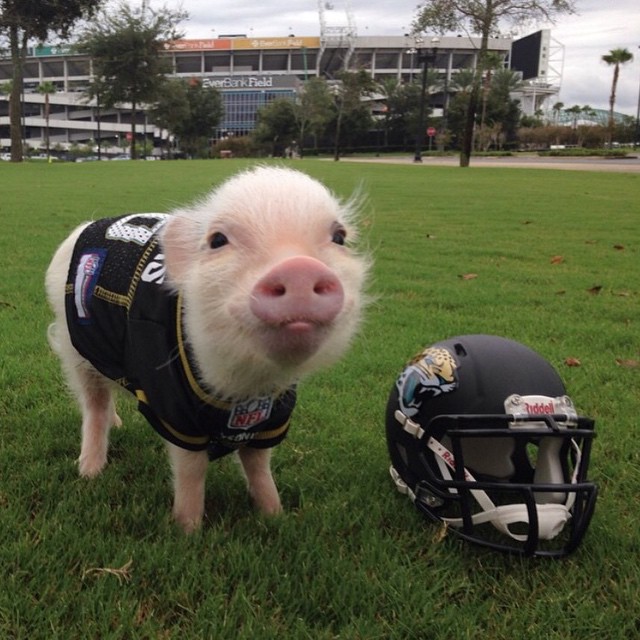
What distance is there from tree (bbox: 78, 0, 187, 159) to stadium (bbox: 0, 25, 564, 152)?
188 ft

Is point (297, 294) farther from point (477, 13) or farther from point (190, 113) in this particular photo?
point (190, 113)

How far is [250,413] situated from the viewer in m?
2.11

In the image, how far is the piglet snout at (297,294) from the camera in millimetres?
1561

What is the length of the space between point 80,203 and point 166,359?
1170cm

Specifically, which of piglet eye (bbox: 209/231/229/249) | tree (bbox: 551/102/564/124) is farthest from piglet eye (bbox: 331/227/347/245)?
tree (bbox: 551/102/564/124)

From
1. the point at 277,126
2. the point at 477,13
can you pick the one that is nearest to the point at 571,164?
the point at 477,13

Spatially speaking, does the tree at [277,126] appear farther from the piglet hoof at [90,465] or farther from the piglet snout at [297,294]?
the piglet snout at [297,294]

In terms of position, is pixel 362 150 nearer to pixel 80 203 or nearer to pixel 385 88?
pixel 385 88

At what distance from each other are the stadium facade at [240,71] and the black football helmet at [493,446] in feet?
353

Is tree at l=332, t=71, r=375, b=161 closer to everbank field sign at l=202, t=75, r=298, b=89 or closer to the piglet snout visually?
everbank field sign at l=202, t=75, r=298, b=89

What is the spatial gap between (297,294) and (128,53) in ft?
164

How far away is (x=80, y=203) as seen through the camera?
1274cm

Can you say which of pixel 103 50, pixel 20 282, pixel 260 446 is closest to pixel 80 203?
pixel 20 282

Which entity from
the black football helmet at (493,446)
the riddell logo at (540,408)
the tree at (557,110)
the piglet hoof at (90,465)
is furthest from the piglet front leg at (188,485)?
the tree at (557,110)
